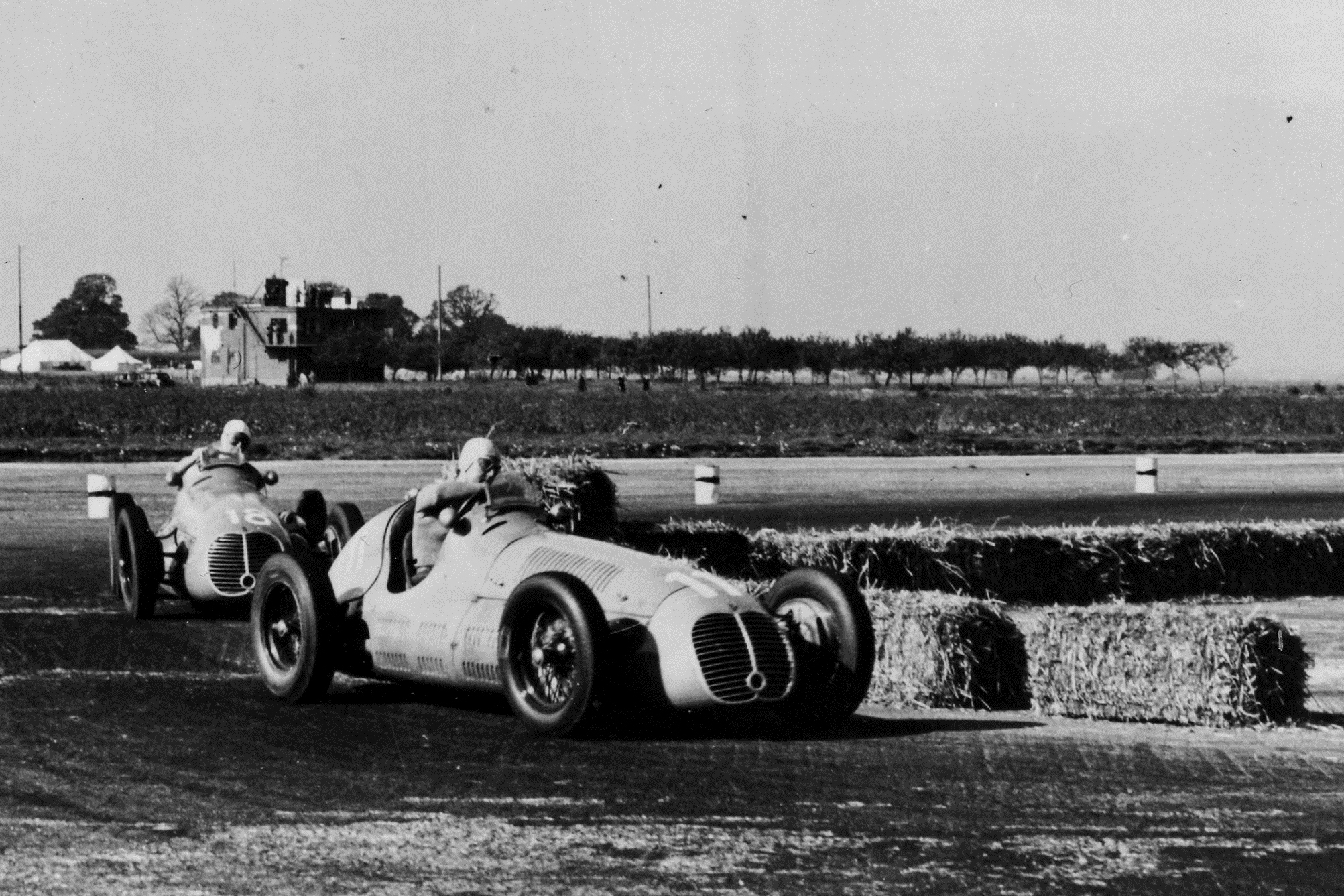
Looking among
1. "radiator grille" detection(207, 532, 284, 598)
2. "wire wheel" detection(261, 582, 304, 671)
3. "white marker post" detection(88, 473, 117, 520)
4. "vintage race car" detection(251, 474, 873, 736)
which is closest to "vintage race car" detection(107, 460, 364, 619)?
"radiator grille" detection(207, 532, 284, 598)

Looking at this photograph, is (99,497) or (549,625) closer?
(549,625)

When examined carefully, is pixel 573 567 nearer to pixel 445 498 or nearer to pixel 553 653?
pixel 553 653

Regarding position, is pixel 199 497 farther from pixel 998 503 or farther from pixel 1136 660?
pixel 998 503

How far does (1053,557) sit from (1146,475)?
12.9 m

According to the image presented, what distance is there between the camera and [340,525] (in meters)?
12.6

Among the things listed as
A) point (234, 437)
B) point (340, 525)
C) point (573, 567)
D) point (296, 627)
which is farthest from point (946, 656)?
point (234, 437)

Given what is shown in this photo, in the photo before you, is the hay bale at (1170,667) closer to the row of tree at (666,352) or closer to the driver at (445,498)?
the driver at (445,498)

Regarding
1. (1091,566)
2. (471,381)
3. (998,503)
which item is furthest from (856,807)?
(471,381)

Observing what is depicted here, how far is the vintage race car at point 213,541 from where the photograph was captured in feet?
41.1

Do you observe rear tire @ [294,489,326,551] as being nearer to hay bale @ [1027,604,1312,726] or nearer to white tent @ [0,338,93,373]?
hay bale @ [1027,604,1312,726]

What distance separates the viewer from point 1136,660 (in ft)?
30.1

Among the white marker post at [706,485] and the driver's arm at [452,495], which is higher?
the driver's arm at [452,495]

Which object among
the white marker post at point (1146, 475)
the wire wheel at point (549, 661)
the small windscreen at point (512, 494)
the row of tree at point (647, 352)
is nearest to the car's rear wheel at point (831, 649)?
the wire wheel at point (549, 661)

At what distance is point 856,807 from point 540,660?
2.13m
